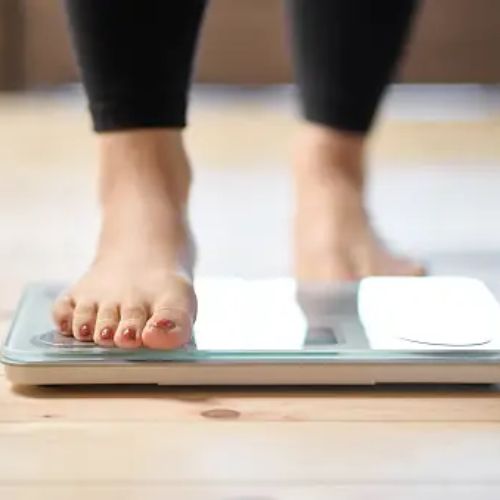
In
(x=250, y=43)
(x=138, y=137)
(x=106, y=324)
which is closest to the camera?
(x=106, y=324)

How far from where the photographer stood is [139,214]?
92 cm

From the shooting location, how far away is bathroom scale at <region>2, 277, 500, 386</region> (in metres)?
0.79

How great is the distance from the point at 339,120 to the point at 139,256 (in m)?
0.27

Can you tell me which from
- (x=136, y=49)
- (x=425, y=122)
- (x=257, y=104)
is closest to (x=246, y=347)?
(x=136, y=49)

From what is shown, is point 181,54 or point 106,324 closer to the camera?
point 106,324

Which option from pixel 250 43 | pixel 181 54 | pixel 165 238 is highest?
pixel 181 54

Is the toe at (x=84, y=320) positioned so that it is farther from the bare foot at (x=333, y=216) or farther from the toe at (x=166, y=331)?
the bare foot at (x=333, y=216)

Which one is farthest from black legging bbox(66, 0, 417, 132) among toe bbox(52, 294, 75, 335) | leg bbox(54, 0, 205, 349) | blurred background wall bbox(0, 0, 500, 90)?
blurred background wall bbox(0, 0, 500, 90)

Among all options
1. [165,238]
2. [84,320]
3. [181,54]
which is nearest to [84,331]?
[84,320]

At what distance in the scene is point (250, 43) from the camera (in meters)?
2.48

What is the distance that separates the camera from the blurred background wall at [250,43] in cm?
244

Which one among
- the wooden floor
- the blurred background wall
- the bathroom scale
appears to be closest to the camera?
the wooden floor

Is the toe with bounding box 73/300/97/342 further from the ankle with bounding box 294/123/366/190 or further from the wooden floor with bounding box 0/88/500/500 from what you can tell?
the ankle with bounding box 294/123/366/190

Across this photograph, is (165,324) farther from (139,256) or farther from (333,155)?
(333,155)
